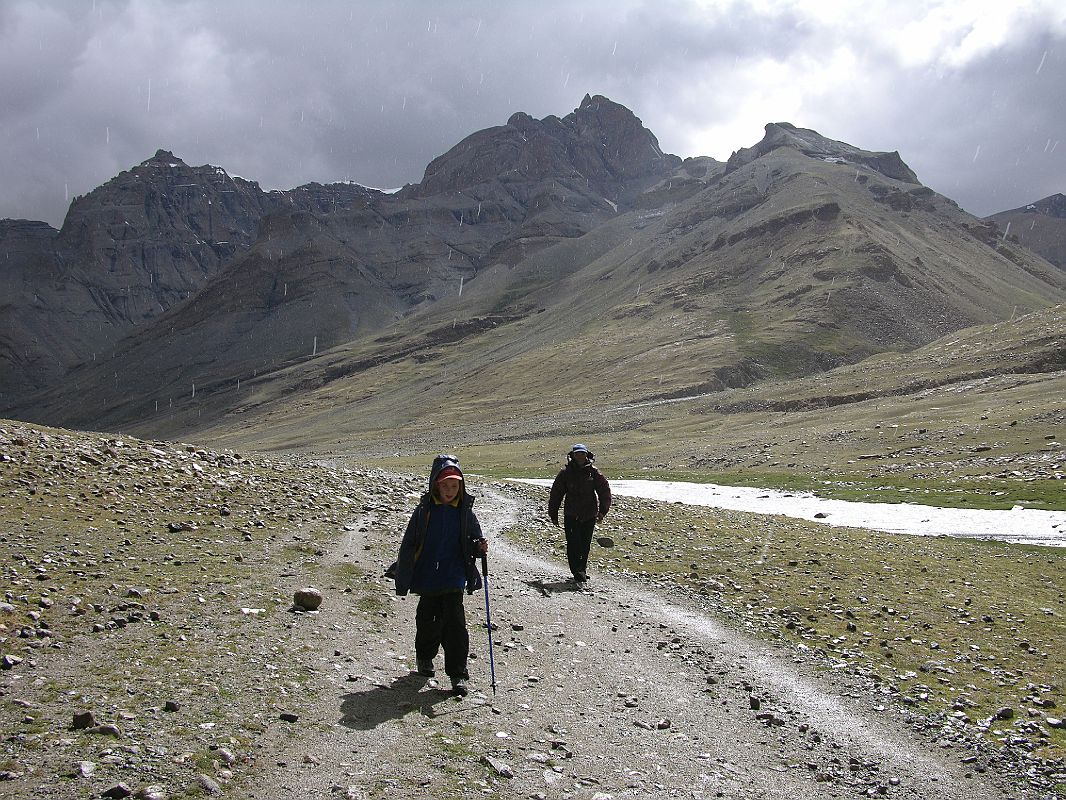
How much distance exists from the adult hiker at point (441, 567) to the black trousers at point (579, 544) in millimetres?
8810

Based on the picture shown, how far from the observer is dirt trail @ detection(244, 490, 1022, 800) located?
8.11 metres

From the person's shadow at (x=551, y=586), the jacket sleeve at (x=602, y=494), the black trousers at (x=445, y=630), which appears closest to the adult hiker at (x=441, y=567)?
the black trousers at (x=445, y=630)

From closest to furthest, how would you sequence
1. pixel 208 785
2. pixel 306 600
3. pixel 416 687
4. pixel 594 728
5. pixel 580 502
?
1. pixel 208 785
2. pixel 594 728
3. pixel 416 687
4. pixel 306 600
5. pixel 580 502

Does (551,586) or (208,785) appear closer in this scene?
(208,785)

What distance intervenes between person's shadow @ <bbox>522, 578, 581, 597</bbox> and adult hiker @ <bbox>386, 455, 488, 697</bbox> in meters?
7.30

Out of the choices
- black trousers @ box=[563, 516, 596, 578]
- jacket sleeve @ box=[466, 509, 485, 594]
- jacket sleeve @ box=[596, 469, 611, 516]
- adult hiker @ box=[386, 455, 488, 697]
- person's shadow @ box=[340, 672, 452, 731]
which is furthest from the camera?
jacket sleeve @ box=[596, 469, 611, 516]

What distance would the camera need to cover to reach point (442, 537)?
37.6 ft

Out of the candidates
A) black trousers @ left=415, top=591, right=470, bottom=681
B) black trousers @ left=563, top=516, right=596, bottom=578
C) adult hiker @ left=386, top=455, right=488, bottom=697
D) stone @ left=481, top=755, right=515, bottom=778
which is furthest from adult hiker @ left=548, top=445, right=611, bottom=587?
stone @ left=481, top=755, right=515, bottom=778

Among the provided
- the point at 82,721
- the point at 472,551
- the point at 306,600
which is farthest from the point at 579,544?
the point at 82,721

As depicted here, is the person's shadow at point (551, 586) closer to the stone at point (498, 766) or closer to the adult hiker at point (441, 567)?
the adult hiker at point (441, 567)

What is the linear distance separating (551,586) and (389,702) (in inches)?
387

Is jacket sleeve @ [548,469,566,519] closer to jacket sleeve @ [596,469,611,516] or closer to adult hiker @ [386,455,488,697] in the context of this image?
jacket sleeve @ [596,469,611,516]

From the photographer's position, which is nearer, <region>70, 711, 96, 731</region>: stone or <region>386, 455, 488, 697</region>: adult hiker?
<region>70, 711, 96, 731</region>: stone

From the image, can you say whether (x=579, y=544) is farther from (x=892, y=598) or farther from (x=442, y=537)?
(x=442, y=537)
